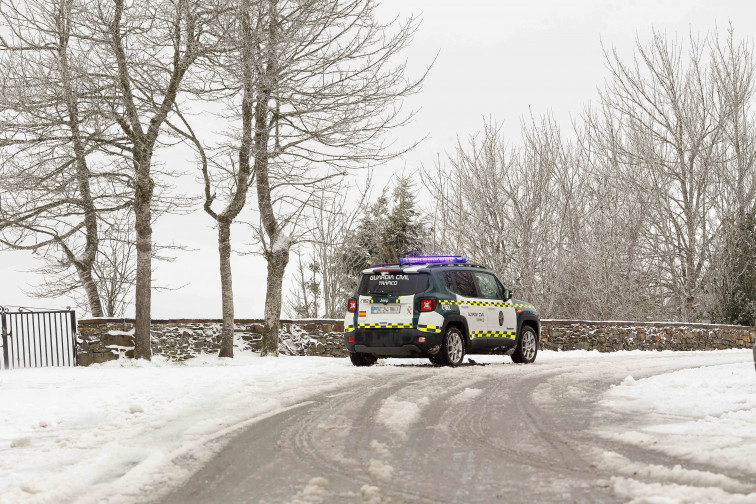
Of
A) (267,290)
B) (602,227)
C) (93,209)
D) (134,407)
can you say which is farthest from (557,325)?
Answer: (134,407)

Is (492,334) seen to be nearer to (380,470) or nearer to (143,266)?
(143,266)

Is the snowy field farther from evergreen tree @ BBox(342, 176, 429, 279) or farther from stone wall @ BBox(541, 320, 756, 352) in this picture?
evergreen tree @ BBox(342, 176, 429, 279)

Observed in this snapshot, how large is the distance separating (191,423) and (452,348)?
24.6ft

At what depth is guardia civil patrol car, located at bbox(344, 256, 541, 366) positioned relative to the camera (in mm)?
14727

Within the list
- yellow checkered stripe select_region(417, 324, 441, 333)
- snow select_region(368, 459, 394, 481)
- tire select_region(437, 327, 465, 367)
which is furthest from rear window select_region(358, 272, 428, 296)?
snow select_region(368, 459, 394, 481)

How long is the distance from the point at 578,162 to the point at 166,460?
1208 inches

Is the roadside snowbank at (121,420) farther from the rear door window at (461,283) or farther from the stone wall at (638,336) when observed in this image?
the stone wall at (638,336)

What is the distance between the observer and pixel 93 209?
21.1 metres

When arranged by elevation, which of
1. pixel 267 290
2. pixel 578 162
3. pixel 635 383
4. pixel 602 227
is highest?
pixel 578 162

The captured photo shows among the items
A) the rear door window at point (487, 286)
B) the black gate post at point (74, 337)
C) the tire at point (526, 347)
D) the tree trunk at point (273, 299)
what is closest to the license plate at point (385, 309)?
the rear door window at point (487, 286)

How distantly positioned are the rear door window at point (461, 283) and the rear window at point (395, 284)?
58cm

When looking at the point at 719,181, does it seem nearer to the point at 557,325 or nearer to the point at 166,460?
the point at 557,325

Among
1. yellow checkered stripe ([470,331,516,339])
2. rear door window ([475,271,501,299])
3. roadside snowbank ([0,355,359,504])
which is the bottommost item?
roadside snowbank ([0,355,359,504])

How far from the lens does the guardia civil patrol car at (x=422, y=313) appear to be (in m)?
14.7
